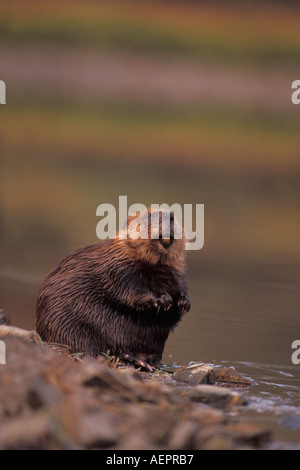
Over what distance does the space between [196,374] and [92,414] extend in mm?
2070

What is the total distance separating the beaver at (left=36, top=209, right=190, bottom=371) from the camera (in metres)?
6.57

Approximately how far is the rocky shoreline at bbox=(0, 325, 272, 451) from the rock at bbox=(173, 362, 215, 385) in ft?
3.29

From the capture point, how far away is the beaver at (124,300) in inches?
259

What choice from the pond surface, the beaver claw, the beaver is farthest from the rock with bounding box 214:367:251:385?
the beaver

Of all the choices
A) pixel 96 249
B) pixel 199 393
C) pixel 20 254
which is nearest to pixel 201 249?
pixel 20 254

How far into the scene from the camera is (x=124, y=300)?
6.59 metres

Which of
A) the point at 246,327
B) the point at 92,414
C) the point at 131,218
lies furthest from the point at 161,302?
the point at 92,414

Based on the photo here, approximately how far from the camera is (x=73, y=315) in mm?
6609

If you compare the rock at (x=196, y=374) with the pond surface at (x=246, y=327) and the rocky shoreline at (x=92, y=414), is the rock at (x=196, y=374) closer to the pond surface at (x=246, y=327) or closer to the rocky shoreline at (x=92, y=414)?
the pond surface at (x=246, y=327)

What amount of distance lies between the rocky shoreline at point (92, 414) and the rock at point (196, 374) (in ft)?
3.29

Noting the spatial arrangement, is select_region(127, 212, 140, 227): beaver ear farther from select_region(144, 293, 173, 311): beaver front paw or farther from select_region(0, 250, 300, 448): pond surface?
select_region(0, 250, 300, 448): pond surface

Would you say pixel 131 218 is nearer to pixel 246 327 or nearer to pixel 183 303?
pixel 183 303

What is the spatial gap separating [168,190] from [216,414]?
47.7ft
